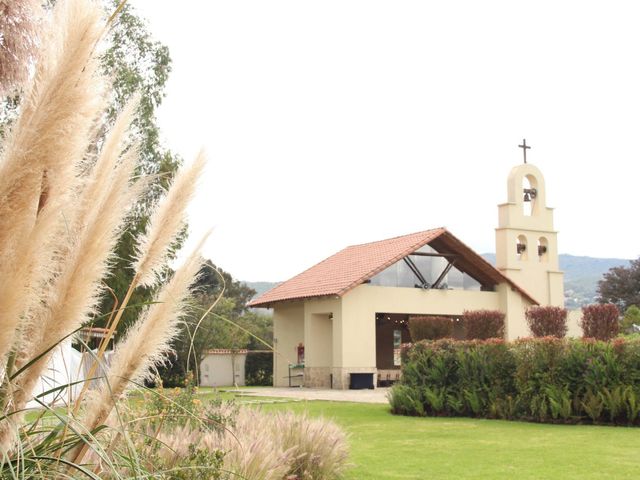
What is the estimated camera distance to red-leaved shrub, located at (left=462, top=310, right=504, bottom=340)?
14461mm

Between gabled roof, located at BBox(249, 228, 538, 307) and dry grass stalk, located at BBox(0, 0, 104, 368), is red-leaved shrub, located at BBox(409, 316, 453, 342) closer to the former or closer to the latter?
gabled roof, located at BBox(249, 228, 538, 307)

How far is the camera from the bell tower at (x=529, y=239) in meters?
26.0

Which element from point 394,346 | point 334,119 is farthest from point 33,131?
point 394,346

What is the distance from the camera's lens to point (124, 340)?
2303 mm

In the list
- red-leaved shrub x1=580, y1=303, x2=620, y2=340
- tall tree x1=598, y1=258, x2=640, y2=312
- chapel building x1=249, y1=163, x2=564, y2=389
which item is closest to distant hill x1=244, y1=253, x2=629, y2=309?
tall tree x1=598, y1=258, x2=640, y2=312

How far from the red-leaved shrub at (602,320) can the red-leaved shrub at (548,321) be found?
2.02 ft

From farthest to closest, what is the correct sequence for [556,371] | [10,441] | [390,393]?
[390,393] → [556,371] → [10,441]

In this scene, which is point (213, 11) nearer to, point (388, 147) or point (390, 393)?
point (388, 147)

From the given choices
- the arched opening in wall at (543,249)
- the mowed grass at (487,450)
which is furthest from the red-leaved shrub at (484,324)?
the arched opening in wall at (543,249)

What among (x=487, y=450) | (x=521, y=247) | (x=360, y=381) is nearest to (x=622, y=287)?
(x=521, y=247)

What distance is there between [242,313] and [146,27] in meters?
27.0

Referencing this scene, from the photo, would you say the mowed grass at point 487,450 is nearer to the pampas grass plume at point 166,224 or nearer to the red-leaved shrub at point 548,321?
the pampas grass plume at point 166,224

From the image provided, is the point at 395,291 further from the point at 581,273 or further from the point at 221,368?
the point at 581,273

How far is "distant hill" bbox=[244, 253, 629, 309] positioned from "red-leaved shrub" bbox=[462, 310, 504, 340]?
106706 millimetres
